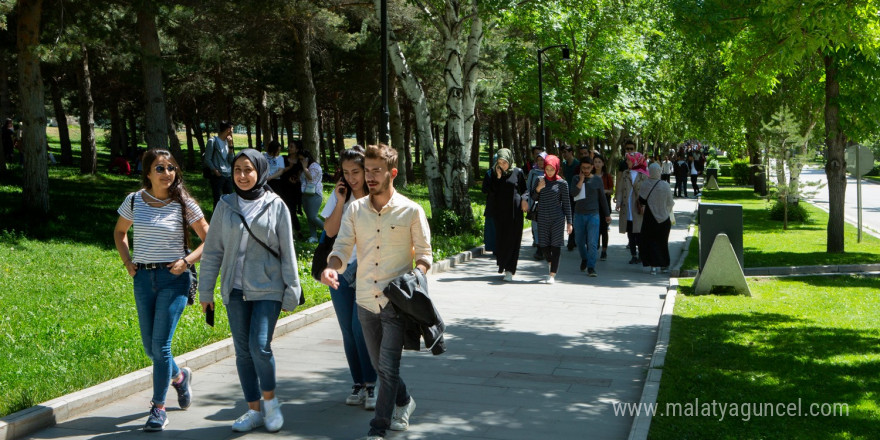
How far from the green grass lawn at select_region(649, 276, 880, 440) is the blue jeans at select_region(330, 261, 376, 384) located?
1.93 m

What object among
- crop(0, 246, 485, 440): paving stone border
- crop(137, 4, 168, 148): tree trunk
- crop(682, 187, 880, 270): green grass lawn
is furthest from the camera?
crop(137, 4, 168, 148): tree trunk

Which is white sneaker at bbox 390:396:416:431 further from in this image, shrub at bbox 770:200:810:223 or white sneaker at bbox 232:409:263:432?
shrub at bbox 770:200:810:223

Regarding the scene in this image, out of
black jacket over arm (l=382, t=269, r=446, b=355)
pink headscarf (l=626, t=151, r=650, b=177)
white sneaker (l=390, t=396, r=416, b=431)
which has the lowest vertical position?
A: white sneaker (l=390, t=396, r=416, b=431)

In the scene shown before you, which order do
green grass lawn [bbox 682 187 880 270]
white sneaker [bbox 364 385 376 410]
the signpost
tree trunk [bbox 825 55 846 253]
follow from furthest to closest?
the signpost → tree trunk [bbox 825 55 846 253] → green grass lawn [bbox 682 187 880 270] → white sneaker [bbox 364 385 376 410]

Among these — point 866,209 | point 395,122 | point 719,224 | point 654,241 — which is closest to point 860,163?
point 654,241

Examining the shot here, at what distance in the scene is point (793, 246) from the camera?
17.5 meters

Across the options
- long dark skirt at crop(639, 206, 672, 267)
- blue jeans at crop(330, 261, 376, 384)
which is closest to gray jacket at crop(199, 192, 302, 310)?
blue jeans at crop(330, 261, 376, 384)

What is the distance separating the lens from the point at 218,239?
18.0ft

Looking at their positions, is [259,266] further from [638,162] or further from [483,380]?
[638,162]

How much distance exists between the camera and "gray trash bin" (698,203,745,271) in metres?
11.6

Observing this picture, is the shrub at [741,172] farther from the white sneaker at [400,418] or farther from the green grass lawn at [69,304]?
the white sneaker at [400,418]

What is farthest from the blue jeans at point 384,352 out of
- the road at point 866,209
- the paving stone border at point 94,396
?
the road at point 866,209

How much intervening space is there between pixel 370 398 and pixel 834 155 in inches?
524

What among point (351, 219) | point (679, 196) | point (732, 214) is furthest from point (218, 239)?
point (679, 196)
